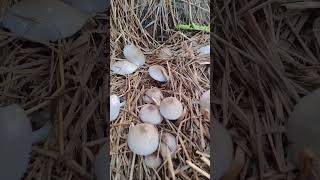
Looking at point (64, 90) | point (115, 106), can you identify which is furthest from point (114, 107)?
point (64, 90)

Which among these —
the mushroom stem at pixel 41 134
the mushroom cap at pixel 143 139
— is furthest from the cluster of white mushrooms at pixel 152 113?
the mushroom stem at pixel 41 134

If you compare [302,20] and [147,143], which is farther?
[302,20]

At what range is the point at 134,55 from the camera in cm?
69

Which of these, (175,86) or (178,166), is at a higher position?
(175,86)

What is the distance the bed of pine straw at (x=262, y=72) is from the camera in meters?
0.71

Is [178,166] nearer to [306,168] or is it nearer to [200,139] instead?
[200,139]

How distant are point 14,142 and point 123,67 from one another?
197mm

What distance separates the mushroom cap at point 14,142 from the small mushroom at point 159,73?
0.20m

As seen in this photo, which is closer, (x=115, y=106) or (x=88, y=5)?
(x=115, y=106)

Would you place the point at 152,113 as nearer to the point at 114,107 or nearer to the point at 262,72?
the point at 114,107

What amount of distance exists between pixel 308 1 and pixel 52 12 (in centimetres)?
42

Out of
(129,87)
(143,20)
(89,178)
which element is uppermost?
(143,20)

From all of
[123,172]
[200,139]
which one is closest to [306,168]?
[200,139]

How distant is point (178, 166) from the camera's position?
0.67 m
